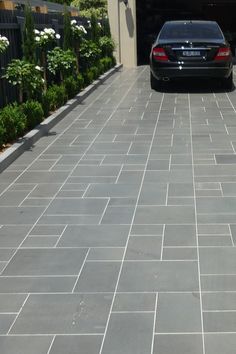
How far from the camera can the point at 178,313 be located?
399 centimetres

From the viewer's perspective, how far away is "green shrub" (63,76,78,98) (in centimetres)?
1319

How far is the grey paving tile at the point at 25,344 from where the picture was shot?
361 cm

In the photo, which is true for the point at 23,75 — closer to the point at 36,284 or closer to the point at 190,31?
the point at 36,284

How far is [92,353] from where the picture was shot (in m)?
3.56

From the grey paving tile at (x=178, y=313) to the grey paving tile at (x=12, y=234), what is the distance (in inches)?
63.4

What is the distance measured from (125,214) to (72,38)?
9.68 metres

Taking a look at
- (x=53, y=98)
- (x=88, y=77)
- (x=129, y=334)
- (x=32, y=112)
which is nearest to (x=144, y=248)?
(x=129, y=334)

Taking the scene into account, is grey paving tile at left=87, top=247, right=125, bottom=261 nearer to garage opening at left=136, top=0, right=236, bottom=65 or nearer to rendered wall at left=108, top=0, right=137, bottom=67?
rendered wall at left=108, top=0, right=137, bottom=67

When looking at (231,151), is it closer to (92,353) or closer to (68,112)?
(68,112)

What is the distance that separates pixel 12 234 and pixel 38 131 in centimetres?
433

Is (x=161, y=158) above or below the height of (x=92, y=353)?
below

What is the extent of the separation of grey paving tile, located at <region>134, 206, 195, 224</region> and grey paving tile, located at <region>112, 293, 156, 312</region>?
1.54 m

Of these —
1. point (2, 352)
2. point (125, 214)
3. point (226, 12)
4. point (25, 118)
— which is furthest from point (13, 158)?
point (226, 12)

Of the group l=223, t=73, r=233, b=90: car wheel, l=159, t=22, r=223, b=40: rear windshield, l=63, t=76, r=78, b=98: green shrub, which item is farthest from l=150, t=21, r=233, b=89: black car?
l=63, t=76, r=78, b=98: green shrub
